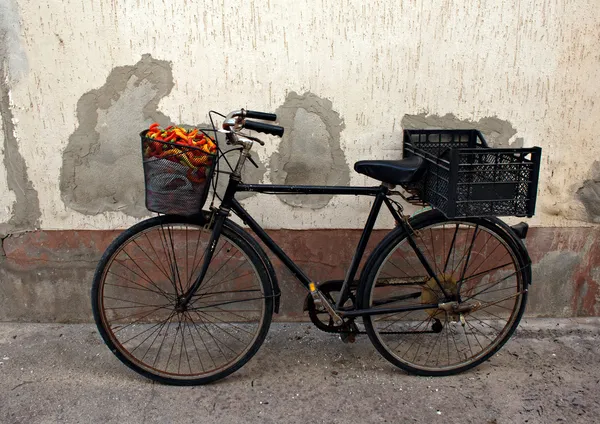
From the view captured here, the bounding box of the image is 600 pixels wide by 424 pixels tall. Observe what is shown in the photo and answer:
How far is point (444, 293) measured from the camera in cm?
301

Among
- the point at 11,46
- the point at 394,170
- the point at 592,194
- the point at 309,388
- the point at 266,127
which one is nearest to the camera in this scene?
the point at 266,127

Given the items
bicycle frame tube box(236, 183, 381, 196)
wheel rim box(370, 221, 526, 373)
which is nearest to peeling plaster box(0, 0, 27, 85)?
bicycle frame tube box(236, 183, 381, 196)

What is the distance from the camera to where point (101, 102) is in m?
3.30

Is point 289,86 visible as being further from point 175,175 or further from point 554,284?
point 554,284

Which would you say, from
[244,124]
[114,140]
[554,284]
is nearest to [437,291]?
[554,284]

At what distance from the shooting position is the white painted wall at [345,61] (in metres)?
3.19

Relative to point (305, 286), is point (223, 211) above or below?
above

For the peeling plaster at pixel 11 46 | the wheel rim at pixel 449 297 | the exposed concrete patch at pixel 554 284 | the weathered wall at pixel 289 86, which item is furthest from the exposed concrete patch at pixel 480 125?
the peeling plaster at pixel 11 46

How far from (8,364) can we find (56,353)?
255mm

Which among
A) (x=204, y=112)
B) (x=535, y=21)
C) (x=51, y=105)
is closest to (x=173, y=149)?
(x=204, y=112)

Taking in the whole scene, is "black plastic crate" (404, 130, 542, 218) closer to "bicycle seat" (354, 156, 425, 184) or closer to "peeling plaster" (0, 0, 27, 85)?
"bicycle seat" (354, 156, 425, 184)

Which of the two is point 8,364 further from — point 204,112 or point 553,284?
point 553,284

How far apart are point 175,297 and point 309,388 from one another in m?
1.03

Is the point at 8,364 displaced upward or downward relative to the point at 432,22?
downward
